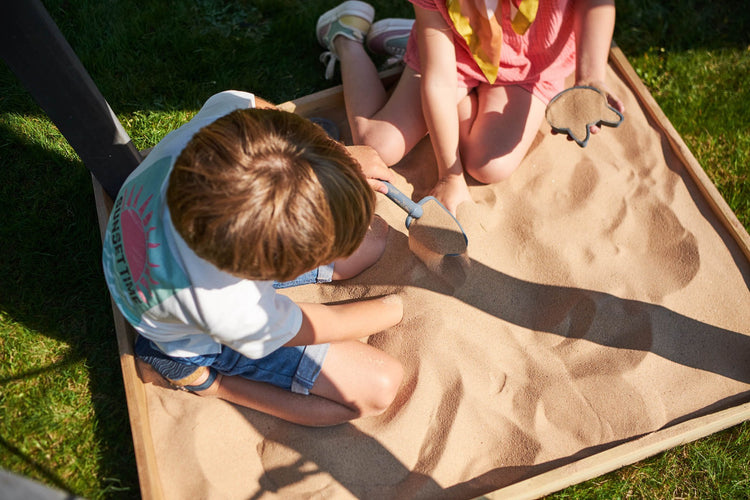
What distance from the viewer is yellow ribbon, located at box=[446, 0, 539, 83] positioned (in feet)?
A: 5.07

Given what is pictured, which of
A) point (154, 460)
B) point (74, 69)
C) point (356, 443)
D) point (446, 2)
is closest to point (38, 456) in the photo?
point (154, 460)

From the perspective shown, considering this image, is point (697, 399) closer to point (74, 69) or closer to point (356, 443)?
point (356, 443)

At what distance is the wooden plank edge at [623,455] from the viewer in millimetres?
1293

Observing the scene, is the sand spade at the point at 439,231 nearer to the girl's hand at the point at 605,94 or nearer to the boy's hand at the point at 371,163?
the boy's hand at the point at 371,163

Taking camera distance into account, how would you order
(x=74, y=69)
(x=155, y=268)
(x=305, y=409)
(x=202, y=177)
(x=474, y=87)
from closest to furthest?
(x=202, y=177) < (x=155, y=268) < (x=74, y=69) < (x=305, y=409) < (x=474, y=87)

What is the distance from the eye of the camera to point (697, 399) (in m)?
1.47

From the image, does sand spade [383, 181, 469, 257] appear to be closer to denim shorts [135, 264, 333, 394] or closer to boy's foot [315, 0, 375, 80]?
denim shorts [135, 264, 333, 394]

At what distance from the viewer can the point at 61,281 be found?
5.29 ft

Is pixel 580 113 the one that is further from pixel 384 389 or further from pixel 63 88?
pixel 63 88

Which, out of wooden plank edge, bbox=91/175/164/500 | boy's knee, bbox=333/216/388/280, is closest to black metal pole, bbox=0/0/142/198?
wooden plank edge, bbox=91/175/164/500

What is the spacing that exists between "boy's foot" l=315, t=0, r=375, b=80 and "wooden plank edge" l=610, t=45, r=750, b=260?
2.76ft

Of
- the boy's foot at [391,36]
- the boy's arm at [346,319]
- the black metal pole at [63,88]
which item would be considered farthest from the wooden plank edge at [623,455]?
the boy's foot at [391,36]

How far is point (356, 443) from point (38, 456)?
2.48ft

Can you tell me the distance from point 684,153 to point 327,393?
129cm
